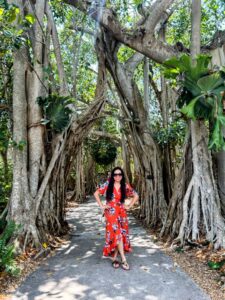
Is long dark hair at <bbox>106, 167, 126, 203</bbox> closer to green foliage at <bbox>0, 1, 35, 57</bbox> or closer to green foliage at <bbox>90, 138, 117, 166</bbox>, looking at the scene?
green foliage at <bbox>0, 1, 35, 57</bbox>

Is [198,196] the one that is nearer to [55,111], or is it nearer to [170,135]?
[170,135]

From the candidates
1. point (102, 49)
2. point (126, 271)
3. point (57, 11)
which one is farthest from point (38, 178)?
point (57, 11)

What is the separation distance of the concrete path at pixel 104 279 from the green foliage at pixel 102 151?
29.3 feet

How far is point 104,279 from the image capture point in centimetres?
334

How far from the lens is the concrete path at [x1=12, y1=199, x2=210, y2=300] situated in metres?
2.96

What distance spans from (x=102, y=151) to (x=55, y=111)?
859 cm

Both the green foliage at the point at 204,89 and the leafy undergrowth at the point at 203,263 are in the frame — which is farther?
the green foliage at the point at 204,89

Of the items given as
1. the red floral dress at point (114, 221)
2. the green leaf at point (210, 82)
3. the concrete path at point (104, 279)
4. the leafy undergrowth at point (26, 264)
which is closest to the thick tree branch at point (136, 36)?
the green leaf at point (210, 82)

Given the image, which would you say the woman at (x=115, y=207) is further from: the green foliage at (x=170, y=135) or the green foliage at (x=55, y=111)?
the green foliage at (x=170, y=135)

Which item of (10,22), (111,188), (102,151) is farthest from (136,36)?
(102,151)

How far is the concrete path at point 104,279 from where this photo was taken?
296 centimetres

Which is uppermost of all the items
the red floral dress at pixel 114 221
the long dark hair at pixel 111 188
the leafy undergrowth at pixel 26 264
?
the long dark hair at pixel 111 188

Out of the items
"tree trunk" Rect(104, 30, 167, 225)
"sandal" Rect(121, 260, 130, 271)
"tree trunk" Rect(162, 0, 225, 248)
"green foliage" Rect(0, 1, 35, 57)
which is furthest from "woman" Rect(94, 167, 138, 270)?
"tree trunk" Rect(104, 30, 167, 225)

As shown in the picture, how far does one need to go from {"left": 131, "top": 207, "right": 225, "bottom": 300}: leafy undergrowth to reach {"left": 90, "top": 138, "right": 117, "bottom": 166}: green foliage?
8831mm
